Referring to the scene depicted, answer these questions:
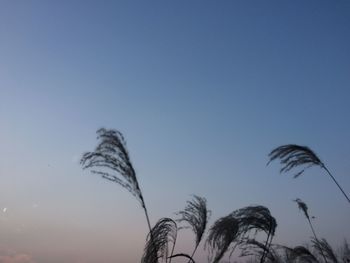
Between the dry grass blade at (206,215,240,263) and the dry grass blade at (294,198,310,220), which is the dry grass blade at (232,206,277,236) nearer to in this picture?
the dry grass blade at (206,215,240,263)

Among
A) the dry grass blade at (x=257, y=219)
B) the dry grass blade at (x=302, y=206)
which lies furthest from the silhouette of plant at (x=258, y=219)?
the dry grass blade at (x=302, y=206)

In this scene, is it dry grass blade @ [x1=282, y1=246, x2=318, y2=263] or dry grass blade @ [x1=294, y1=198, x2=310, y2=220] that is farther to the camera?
dry grass blade @ [x1=294, y1=198, x2=310, y2=220]

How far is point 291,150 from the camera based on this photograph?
28.2ft

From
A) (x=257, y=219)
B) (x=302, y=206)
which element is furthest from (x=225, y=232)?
(x=302, y=206)

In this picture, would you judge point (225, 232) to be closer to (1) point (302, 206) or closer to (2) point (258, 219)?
(2) point (258, 219)

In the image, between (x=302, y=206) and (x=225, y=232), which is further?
(x=302, y=206)

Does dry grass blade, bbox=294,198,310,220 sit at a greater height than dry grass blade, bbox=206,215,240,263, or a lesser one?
greater

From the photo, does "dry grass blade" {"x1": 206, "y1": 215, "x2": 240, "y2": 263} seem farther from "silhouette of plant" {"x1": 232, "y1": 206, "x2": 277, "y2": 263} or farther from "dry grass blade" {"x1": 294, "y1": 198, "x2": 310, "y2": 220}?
"dry grass blade" {"x1": 294, "y1": 198, "x2": 310, "y2": 220}

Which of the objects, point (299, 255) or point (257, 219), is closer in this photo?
point (257, 219)

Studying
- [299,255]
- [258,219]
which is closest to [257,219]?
[258,219]

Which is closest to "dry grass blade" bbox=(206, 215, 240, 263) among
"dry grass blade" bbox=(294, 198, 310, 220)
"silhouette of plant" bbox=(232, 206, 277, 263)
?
"silhouette of plant" bbox=(232, 206, 277, 263)

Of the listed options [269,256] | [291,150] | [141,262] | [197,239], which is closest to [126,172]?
[141,262]

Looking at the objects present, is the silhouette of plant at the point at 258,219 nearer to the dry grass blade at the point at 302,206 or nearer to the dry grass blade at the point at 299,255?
the dry grass blade at the point at 299,255

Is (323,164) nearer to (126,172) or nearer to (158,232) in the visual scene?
(158,232)
